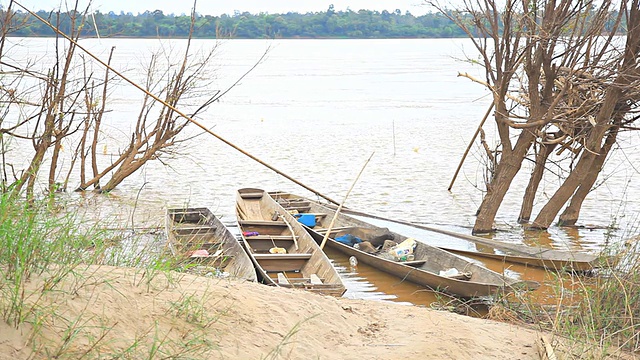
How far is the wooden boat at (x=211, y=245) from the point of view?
747 centimetres

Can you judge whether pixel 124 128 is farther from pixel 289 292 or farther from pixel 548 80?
pixel 289 292

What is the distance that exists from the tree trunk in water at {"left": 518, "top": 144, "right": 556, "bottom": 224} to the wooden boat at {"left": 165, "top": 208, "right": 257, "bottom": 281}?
201 inches

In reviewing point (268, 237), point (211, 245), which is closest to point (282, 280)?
point (211, 245)

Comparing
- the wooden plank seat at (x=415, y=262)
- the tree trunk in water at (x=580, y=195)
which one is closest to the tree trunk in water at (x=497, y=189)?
the tree trunk in water at (x=580, y=195)

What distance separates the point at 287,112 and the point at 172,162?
13260 mm

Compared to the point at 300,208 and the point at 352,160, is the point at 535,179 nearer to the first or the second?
the point at 300,208

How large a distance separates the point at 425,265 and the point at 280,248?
6.24 feet

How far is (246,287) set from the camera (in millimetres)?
5156

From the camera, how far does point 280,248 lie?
380 inches

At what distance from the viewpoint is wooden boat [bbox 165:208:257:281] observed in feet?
24.5

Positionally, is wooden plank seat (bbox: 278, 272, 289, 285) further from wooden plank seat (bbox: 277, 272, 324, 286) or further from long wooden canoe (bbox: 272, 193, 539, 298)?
long wooden canoe (bbox: 272, 193, 539, 298)

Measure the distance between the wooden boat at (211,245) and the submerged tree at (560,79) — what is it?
4199mm

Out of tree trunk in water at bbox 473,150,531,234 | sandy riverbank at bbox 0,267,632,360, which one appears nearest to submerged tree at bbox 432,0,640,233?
tree trunk in water at bbox 473,150,531,234

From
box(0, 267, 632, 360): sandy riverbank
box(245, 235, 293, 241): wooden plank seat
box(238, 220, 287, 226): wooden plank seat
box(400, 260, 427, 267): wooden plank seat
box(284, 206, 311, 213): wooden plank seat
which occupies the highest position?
box(0, 267, 632, 360): sandy riverbank
